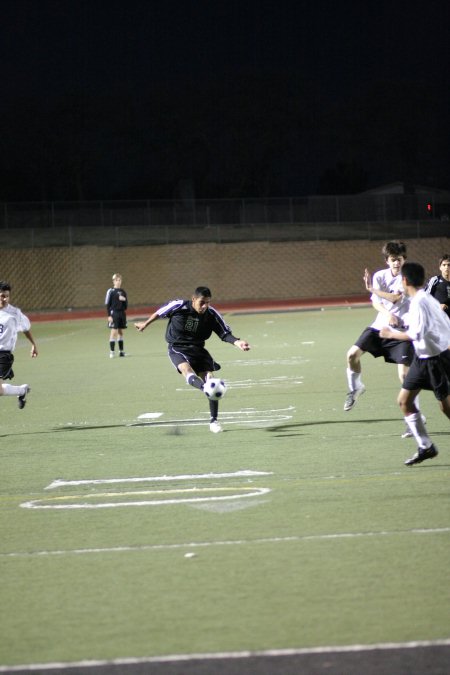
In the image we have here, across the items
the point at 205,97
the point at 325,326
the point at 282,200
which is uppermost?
the point at 205,97

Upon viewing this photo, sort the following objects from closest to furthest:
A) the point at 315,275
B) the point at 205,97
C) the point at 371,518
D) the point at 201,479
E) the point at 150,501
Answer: the point at 371,518, the point at 150,501, the point at 201,479, the point at 315,275, the point at 205,97

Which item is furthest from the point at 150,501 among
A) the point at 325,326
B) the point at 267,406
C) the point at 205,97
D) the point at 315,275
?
the point at 205,97

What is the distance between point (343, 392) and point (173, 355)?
3763 mm

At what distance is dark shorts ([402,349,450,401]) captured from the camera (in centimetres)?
931

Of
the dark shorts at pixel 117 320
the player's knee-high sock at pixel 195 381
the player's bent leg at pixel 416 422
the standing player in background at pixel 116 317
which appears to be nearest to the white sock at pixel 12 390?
the player's knee-high sock at pixel 195 381

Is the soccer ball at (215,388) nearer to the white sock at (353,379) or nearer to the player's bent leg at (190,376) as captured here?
the player's bent leg at (190,376)

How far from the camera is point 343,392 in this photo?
1617 centimetres

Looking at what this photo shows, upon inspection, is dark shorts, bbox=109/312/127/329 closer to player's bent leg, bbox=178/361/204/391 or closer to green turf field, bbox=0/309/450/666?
green turf field, bbox=0/309/450/666

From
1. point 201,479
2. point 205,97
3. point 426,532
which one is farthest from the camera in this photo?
point 205,97

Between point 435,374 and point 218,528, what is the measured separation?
2.62m

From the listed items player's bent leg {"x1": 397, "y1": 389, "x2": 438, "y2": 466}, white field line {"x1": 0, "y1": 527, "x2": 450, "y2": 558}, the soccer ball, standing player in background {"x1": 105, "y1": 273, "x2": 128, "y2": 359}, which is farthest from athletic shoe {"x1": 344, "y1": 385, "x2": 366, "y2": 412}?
standing player in background {"x1": 105, "y1": 273, "x2": 128, "y2": 359}

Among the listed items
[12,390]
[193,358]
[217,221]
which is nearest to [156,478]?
[193,358]

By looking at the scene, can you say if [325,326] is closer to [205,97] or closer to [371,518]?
[371,518]

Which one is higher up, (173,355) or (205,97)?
(205,97)
